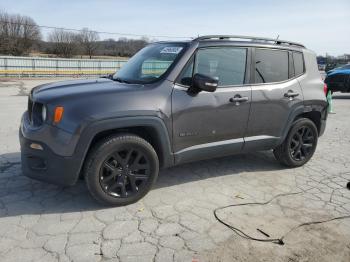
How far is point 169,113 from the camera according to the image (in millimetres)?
3838

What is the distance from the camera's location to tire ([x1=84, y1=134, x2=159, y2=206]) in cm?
355

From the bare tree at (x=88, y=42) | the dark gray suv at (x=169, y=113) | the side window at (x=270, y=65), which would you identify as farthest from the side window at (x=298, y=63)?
the bare tree at (x=88, y=42)

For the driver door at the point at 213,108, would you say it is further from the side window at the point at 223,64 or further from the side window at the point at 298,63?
the side window at the point at 298,63

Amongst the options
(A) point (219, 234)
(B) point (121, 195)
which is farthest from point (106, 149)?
(A) point (219, 234)

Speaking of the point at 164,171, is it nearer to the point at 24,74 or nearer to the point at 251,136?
the point at 251,136

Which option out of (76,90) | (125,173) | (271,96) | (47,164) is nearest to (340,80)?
(271,96)

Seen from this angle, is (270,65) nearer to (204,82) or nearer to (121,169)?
(204,82)

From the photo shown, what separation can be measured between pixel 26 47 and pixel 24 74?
24.7 meters

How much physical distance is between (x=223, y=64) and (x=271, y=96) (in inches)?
34.2

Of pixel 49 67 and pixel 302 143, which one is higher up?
pixel 49 67

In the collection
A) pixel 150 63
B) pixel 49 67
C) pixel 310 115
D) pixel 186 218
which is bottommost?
pixel 186 218

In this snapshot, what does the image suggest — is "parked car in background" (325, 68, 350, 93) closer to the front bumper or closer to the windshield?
the windshield

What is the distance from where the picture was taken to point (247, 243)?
3172 mm

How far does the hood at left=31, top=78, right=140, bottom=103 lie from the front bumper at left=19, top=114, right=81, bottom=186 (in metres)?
0.37
